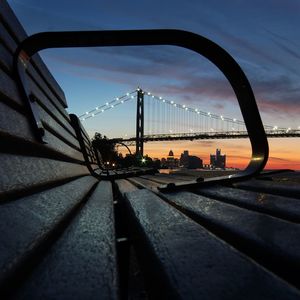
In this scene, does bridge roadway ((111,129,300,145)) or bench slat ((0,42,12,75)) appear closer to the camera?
bench slat ((0,42,12,75))

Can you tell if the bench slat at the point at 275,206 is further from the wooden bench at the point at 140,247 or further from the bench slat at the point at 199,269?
the bench slat at the point at 199,269

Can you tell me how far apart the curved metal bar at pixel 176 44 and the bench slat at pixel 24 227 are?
0.65 metres

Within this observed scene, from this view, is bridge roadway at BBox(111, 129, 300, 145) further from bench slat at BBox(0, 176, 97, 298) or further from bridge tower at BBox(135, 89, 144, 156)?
bench slat at BBox(0, 176, 97, 298)

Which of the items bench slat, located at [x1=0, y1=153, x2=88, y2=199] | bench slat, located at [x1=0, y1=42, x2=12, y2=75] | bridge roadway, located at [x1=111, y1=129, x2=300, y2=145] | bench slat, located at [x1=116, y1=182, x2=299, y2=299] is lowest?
bench slat, located at [x1=116, y1=182, x2=299, y2=299]

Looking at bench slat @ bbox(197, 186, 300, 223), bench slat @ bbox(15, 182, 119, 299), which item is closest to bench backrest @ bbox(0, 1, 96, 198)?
bench slat @ bbox(15, 182, 119, 299)

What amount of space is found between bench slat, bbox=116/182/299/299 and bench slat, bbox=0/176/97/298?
182 mm

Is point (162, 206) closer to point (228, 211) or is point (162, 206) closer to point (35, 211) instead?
point (228, 211)

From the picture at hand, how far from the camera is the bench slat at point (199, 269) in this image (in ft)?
1.37

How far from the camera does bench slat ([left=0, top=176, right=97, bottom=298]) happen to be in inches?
17.2

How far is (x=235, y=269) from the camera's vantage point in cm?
50

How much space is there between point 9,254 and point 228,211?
68cm

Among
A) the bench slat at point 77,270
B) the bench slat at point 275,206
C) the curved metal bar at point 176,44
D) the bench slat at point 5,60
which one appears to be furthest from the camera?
the curved metal bar at point 176,44

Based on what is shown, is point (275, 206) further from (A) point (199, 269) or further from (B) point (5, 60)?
(B) point (5, 60)

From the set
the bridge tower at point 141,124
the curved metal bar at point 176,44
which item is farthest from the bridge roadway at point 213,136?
the curved metal bar at point 176,44
